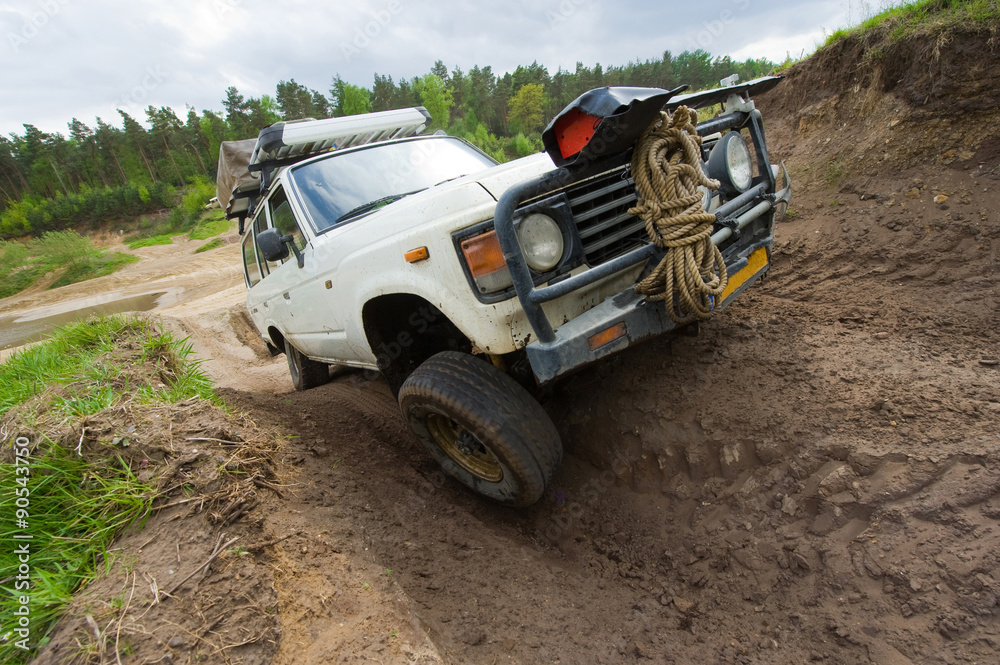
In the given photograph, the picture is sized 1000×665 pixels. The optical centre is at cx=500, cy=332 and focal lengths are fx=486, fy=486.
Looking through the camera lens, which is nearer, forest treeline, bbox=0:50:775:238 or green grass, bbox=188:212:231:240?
green grass, bbox=188:212:231:240

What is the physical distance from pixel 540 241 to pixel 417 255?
54cm

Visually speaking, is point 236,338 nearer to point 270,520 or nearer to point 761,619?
point 270,520

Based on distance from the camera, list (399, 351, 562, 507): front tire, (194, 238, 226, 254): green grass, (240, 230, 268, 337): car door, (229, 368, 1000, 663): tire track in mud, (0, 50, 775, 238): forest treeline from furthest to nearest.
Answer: (0, 50, 775, 238): forest treeline
(194, 238, 226, 254): green grass
(240, 230, 268, 337): car door
(399, 351, 562, 507): front tire
(229, 368, 1000, 663): tire track in mud

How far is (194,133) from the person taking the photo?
2018 inches

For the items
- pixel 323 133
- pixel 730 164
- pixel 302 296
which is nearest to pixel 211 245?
pixel 323 133

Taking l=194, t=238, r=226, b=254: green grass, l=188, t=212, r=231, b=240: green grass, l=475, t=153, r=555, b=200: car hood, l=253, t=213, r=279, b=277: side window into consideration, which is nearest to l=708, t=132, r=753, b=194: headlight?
l=475, t=153, r=555, b=200: car hood

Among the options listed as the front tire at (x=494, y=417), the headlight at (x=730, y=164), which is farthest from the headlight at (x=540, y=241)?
the headlight at (x=730, y=164)

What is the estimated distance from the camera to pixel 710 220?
1885 mm

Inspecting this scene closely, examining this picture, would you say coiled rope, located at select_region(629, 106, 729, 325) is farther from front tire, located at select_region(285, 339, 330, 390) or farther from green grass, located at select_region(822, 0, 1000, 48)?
green grass, located at select_region(822, 0, 1000, 48)

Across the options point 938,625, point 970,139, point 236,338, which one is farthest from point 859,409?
point 236,338

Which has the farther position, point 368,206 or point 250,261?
point 250,261

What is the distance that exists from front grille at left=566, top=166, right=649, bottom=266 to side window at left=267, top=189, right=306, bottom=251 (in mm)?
1840

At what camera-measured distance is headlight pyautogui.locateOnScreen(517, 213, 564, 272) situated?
2.00 m

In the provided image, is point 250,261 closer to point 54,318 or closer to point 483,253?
point 483,253
